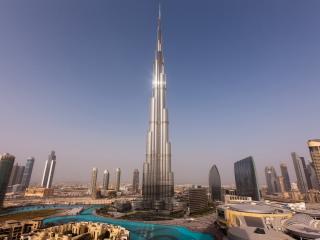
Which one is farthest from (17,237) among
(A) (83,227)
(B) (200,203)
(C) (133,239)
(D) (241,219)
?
(B) (200,203)

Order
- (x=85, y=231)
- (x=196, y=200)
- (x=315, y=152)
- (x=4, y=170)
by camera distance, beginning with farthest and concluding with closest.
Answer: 1. (x=315, y=152)
2. (x=196, y=200)
3. (x=4, y=170)
4. (x=85, y=231)

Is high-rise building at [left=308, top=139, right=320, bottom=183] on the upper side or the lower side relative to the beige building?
upper

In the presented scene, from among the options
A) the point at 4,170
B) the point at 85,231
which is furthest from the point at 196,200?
the point at 4,170

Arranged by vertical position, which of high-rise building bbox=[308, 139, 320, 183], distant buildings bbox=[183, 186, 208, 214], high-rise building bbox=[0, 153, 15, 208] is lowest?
distant buildings bbox=[183, 186, 208, 214]

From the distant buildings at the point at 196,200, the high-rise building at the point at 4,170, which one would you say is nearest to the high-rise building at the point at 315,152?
the distant buildings at the point at 196,200

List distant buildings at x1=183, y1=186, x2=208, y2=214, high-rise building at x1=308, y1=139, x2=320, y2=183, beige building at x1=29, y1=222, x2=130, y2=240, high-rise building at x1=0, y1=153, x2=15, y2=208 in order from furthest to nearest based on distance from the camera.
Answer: high-rise building at x1=308, y1=139, x2=320, y2=183 → distant buildings at x1=183, y1=186, x2=208, y2=214 → high-rise building at x1=0, y1=153, x2=15, y2=208 → beige building at x1=29, y1=222, x2=130, y2=240

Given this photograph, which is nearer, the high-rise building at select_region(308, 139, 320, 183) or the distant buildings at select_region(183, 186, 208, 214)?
the distant buildings at select_region(183, 186, 208, 214)

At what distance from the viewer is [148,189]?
19762cm

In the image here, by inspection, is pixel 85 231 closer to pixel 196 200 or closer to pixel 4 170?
pixel 196 200

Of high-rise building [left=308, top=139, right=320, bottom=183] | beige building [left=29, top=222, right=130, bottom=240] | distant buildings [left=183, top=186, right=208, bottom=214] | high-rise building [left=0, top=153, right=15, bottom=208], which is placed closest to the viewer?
beige building [left=29, top=222, right=130, bottom=240]

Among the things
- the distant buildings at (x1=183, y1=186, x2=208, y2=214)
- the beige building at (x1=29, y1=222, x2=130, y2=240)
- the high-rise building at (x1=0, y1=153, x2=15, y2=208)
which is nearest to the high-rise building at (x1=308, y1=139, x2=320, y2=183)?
the distant buildings at (x1=183, y1=186, x2=208, y2=214)

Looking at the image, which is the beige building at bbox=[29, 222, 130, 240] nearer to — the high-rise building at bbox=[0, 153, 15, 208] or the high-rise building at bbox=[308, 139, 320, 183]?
the high-rise building at bbox=[0, 153, 15, 208]

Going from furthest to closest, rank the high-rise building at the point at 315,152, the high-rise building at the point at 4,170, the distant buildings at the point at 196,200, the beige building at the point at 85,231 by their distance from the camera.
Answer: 1. the high-rise building at the point at 315,152
2. the distant buildings at the point at 196,200
3. the high-rise building at the point at 4,170
4. the beige building at the point at 85,231

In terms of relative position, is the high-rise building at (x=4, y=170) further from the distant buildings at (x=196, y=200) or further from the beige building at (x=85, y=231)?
the distant buildings at (x=196, y=200)
